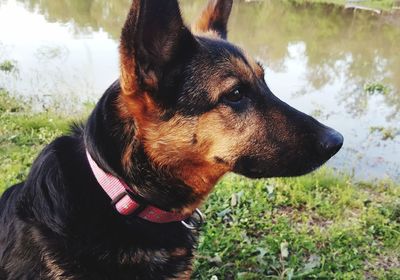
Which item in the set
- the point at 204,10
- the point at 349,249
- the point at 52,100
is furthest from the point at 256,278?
the point at 52,100

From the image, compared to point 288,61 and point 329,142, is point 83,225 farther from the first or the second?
point 288,61

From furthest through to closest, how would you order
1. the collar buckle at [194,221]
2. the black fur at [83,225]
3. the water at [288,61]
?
1. the water at [288,61]
2. the collar buckle at [194,221]
3. the black fur at [83,225]

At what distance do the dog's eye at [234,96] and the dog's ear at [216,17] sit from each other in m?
0.88

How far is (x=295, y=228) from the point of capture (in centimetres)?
494

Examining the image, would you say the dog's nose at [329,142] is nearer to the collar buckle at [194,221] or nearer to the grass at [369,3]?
the collar buckle at [194,221]

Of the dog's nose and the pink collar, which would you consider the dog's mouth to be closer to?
the dog's nose

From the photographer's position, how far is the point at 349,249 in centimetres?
460

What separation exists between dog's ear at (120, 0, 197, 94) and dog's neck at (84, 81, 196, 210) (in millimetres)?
222

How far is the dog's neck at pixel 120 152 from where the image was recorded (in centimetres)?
271

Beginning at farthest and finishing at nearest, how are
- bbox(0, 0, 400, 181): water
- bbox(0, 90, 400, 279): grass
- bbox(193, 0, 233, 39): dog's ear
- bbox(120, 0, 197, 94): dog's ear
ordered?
bbox(0, 0, 400, 181): water < bbox(0, 90, 400, 279): grass < bbox(193, 0, 233, 39): dog's ear < bbox(120, 0, 197, 94): dog's ear

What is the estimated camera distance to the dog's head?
271 centimetres

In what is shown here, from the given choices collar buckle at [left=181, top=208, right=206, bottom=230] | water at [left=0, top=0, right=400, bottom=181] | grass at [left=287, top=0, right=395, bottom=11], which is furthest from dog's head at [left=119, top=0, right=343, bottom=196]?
grass at [left=287, top=0, right=395, bottom=11]

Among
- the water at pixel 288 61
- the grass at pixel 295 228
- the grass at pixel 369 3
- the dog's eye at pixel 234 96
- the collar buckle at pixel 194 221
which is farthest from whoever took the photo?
the grass at pixel 369 3

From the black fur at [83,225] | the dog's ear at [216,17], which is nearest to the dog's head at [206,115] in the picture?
the black fur at [83,225]
